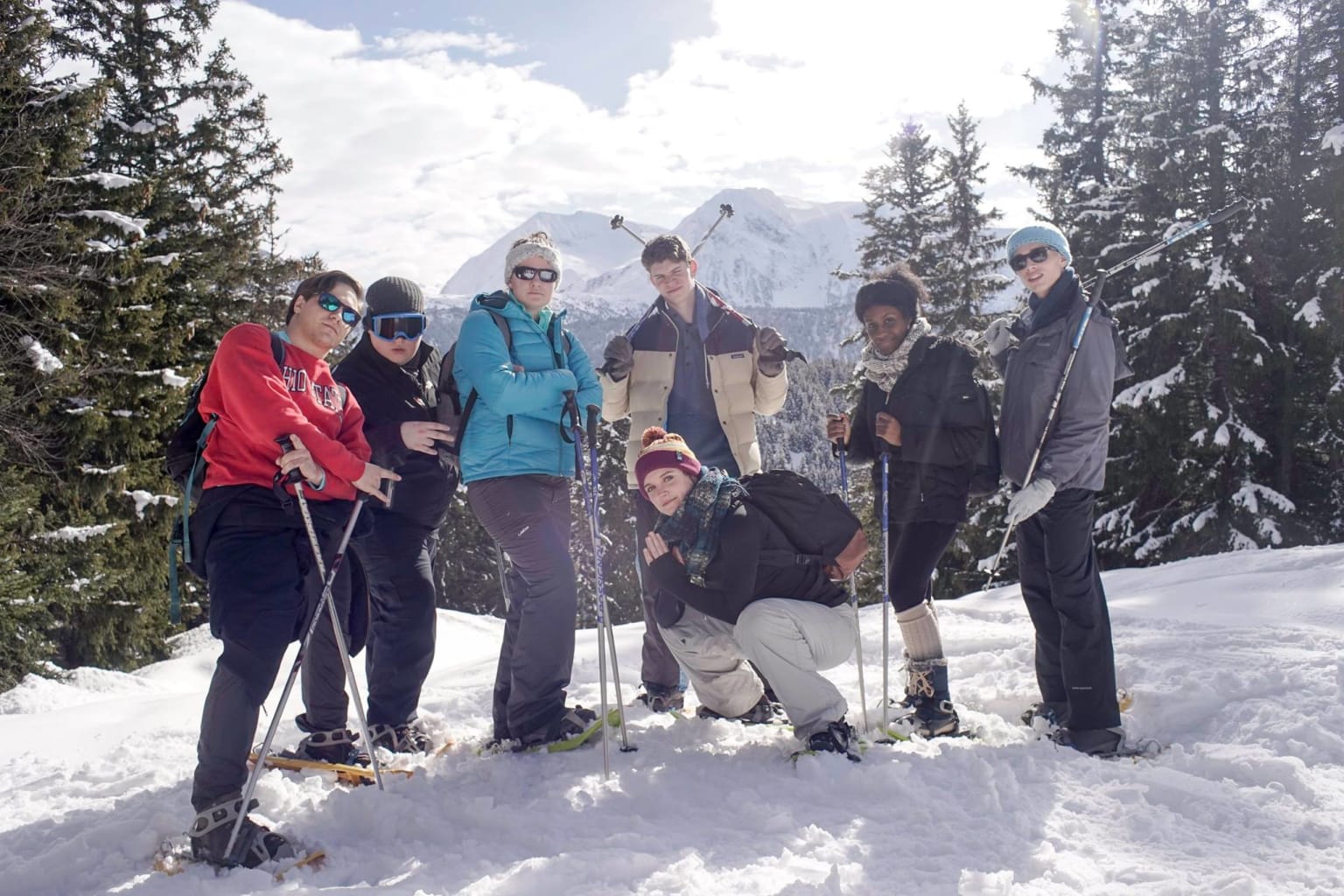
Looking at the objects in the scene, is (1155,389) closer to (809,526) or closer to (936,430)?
(936,430)

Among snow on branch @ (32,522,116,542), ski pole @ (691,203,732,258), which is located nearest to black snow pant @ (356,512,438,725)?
ski pole @ (691,203,732,258)

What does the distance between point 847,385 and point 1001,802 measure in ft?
58.0

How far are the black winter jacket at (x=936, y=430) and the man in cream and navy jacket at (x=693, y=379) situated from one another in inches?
30.3

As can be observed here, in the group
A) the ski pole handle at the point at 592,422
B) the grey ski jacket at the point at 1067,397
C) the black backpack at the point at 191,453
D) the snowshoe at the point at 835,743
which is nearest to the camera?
the black backpack at the point at 191,453

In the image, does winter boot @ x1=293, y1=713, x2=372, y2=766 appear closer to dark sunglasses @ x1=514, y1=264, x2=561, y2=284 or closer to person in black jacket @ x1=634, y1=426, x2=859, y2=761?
person in black jacket @ x1=634, y1=426, x2=859, y2=761

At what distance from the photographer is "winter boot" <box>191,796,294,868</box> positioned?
3.08 metres

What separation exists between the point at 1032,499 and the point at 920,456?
0.58 meters

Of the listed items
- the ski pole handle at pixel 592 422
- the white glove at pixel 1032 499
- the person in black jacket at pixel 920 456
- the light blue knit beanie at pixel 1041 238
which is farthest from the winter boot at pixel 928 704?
the light blue knit beanie at pixel 1041 238

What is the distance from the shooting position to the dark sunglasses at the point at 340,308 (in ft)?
12.0

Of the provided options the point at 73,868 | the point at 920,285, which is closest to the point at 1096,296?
the point at 920,285

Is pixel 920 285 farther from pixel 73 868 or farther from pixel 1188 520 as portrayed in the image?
pixel 1188 520

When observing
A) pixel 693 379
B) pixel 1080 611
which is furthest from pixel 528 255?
pixel 1080 611

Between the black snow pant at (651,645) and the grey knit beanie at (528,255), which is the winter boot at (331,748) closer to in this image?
the black snow pant at (651,645)

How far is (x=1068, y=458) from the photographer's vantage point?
4160 millimetres
